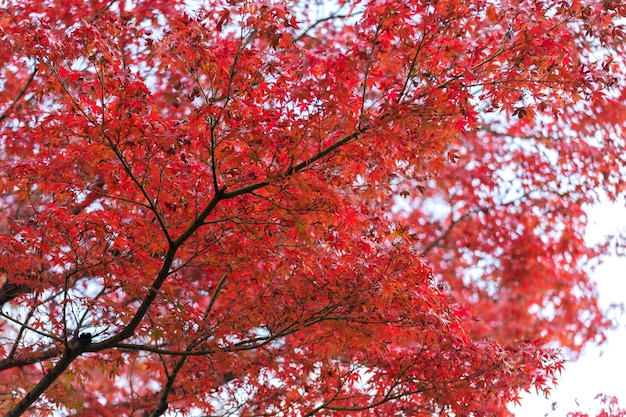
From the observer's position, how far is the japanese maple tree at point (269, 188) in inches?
159

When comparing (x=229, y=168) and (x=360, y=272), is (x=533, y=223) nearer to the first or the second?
(x=360, y=272)

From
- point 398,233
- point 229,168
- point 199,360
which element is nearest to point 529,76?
point 398,233

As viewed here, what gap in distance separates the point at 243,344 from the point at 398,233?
1.64 meters

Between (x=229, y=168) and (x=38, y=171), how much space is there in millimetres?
1433

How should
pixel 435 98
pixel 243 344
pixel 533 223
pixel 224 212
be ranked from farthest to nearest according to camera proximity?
pixel 533 223
pixel 243 344
pixel 224 212
pixel 435 98

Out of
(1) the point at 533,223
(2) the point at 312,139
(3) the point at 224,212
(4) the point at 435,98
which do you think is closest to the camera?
(4) the point at 435,98

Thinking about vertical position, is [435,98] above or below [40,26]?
below

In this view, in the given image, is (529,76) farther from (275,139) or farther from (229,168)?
(229,168)

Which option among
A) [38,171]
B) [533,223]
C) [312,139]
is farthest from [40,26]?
[533,223]

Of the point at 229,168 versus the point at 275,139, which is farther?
the point at 229,168

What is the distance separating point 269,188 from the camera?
4496 millimetres

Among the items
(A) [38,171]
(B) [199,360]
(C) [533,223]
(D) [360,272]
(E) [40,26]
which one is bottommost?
(D) [360,272]

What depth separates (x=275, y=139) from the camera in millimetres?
4133

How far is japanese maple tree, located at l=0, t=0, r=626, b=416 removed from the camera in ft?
13.2
